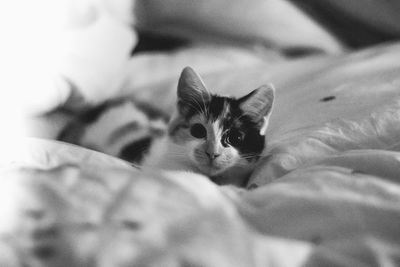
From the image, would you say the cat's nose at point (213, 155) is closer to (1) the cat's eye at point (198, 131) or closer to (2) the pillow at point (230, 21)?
(1) the cat's eye at point (198, 131)

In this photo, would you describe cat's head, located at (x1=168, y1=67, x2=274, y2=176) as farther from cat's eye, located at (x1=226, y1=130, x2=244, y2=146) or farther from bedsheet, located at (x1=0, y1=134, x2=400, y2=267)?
bedsheet, located at (x1=0, y1=134, x2=400, y2=267)

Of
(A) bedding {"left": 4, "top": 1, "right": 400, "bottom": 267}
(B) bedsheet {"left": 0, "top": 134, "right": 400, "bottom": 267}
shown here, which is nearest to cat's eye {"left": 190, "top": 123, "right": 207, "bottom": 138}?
(A) bedding {"left": 4, "top": 1, "right": 400, "bottom": 267}

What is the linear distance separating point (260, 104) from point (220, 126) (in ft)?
0.27

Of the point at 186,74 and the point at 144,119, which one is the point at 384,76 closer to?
the point at 186,74

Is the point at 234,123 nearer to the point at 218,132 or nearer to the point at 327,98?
the point at 218,132

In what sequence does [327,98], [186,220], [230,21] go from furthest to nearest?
[230,21] → [327,98] → [186,220]

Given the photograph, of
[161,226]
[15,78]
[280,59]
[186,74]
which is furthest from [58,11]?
[161,226]

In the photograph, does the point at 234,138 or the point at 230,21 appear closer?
the point at 234,138

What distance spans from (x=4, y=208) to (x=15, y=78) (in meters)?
0.46

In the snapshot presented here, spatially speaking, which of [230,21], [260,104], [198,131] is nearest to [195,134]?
[198,131]

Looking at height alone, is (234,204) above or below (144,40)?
above

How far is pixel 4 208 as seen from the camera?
40 cm

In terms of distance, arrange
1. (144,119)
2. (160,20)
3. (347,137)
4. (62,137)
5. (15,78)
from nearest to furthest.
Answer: (347,137) < (15,78) < (62,137) < (144,119) < (160,20)

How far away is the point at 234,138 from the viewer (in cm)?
86
